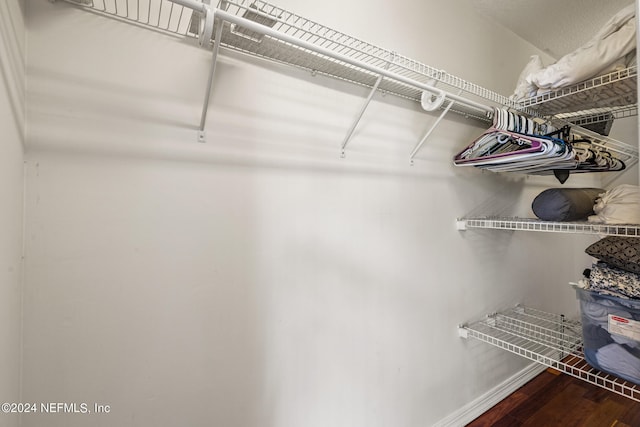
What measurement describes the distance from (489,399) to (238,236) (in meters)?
1.85

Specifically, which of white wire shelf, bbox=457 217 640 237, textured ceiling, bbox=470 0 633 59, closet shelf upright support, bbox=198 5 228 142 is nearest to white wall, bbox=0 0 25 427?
closet shelf upright support, bbox=198 5 228 142

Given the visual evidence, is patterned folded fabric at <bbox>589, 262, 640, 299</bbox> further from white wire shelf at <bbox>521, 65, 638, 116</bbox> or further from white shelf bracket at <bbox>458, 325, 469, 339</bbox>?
white wire shelf at <bbox>521, 65, 638, 116</bbox>

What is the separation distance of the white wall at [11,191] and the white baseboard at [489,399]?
5.54 feet

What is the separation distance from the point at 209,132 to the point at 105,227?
0.39m

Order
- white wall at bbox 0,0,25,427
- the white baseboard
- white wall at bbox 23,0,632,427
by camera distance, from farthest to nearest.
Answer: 1. the white baseboard
2. white wall at bbox 23,0,632,427
3. white wall at bbox 0,0,25,427

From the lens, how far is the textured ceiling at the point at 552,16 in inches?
57.1

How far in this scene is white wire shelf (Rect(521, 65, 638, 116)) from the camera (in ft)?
3.37

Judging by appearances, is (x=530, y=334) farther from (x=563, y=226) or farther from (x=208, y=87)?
(x=208, y=87)

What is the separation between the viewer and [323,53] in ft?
2.40

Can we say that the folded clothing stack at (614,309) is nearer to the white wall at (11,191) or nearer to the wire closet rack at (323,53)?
the wire closet rack at (323,53)

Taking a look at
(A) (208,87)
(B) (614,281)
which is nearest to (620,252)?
(B) (614,281)

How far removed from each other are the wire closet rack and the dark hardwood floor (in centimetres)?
151

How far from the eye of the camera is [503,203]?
1.70 metres

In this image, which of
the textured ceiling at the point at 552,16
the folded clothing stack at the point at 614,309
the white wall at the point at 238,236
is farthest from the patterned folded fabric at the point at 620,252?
the textured ceiling at the point at 552,16
